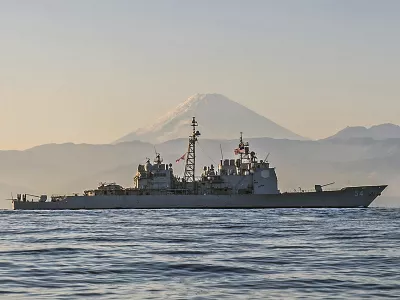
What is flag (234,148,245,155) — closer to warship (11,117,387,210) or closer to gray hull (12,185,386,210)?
warship (11,117,387,210)

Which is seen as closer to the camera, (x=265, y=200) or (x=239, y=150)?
(x=265, y=200)

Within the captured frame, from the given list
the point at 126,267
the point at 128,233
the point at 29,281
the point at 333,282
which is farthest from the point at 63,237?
the point at 333,282

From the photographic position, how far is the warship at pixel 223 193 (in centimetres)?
11669

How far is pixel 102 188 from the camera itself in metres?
125

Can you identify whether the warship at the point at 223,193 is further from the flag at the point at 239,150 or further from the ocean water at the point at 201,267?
the ocean water at the point at 201,267

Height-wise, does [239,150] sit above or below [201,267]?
above

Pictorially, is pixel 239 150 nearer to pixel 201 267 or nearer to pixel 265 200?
pixel 265 200

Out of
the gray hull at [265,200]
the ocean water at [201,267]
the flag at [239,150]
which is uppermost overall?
the flag at [239,150]

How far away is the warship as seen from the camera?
4594 inches

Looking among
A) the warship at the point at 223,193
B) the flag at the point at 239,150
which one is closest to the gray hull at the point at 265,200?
the warship at the point at 223,193

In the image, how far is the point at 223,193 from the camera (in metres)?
118

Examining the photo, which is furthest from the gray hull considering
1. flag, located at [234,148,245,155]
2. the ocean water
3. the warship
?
the ocean water

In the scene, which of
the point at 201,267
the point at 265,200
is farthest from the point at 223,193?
the point at 201,267

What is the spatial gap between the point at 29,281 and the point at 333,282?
929cm
